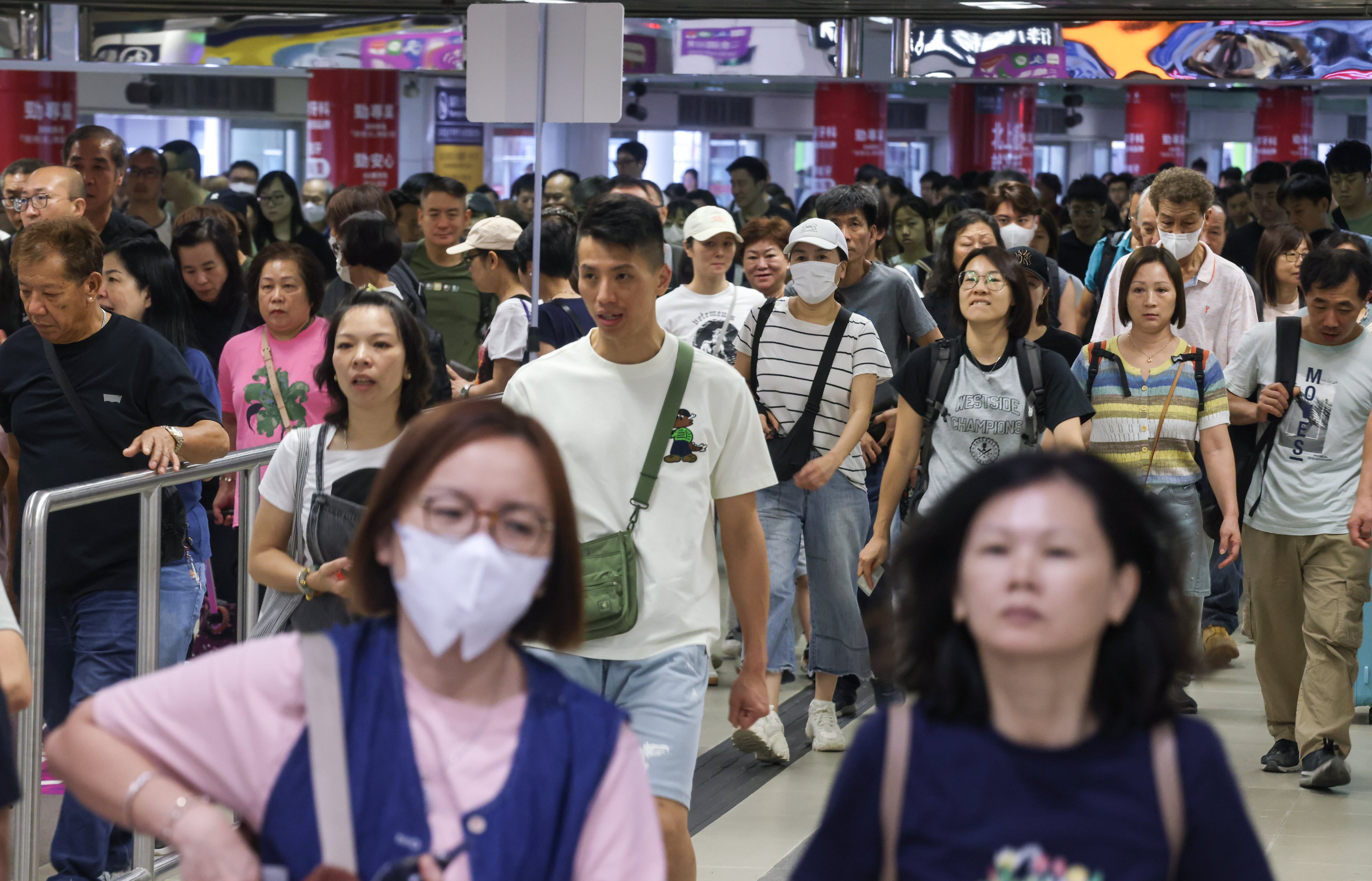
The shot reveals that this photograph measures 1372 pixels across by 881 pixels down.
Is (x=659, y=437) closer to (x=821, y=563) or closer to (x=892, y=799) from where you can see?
(x=892, y=799)

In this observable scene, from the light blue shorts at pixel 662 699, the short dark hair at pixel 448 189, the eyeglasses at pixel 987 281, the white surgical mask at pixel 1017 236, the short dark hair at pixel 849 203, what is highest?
the short dark hair at pixel 448 189

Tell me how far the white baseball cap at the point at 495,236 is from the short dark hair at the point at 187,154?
5.68 metres

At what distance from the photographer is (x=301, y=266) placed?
19.9 ft

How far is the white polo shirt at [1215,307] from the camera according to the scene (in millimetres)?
7301

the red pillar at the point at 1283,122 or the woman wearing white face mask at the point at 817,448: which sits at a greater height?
the red pillar at the point at 1283,122

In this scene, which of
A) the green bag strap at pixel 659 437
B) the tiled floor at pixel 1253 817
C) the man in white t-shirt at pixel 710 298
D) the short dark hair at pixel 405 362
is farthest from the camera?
the man in white t-shirt at pixel 710 298

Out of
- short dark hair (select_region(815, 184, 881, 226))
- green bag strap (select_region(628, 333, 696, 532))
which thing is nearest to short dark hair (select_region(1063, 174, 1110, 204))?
short dark hair (select_region(815, 184, 881, 226))

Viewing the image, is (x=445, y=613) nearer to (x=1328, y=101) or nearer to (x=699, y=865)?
(x=699, y=865)

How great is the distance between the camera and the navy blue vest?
1.90 meters

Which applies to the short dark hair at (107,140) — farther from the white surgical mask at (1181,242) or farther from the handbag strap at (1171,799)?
the handbag strap at (1171,799)

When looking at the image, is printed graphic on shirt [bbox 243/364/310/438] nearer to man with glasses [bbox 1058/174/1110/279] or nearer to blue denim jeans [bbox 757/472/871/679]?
blue denim jeans [bbox 757/472/871/679]

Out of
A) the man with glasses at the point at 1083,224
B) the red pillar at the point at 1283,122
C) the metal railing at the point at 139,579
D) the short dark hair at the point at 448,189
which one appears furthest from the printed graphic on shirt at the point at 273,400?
the red pillar at the point at 1283,122

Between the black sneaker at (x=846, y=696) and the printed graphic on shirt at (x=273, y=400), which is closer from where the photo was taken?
the printed graphic on shirt at (x=273, y=400)

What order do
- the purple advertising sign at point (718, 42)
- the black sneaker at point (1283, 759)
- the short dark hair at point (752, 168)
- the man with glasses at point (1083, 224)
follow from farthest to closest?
1. the short dark hair at point (752, 168)
2. the purple advertising sign at point (718, 42)
3. the man with glasses at point (1083, 224)
4. the black sneaker at point (1283, 759)
